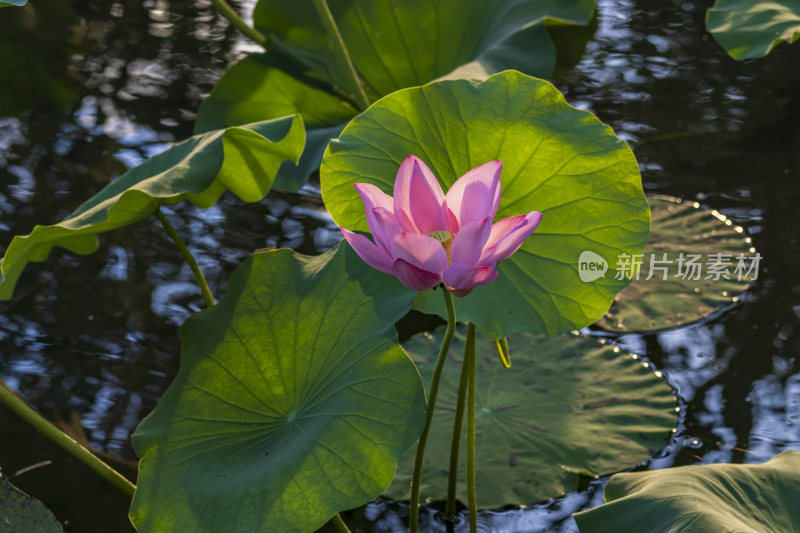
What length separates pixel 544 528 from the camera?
1.27 m

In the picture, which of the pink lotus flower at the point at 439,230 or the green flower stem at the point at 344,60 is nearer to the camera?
the pink lotus flower at the point at 439,230

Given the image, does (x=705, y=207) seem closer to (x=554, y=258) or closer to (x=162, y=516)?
(x=554, y=258)

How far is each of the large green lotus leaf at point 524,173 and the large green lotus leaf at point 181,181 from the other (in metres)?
0.13

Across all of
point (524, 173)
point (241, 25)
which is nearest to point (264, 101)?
point (241, 25)

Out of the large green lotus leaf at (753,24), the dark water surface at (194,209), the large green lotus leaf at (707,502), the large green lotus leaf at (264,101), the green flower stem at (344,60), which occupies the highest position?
the large green lotus leaf at (753,24)

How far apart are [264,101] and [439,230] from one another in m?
1.30

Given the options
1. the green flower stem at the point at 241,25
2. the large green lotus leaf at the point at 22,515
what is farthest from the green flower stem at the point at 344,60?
the large green lotus leaf at the point at 22,515

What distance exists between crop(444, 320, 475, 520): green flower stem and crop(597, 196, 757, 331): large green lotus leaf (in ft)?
1.89

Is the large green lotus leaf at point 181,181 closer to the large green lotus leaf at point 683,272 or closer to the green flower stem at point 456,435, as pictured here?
the green flower stem at point 456,435

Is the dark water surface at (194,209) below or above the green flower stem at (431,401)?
below

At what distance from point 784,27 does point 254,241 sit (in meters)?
1.37

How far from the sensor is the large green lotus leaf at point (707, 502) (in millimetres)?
884

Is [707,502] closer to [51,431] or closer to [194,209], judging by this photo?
[51,431]

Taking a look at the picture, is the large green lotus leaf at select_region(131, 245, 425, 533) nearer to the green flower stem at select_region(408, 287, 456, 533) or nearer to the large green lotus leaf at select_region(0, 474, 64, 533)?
the green flower stem at select_region(408, 287, 456, 533)
